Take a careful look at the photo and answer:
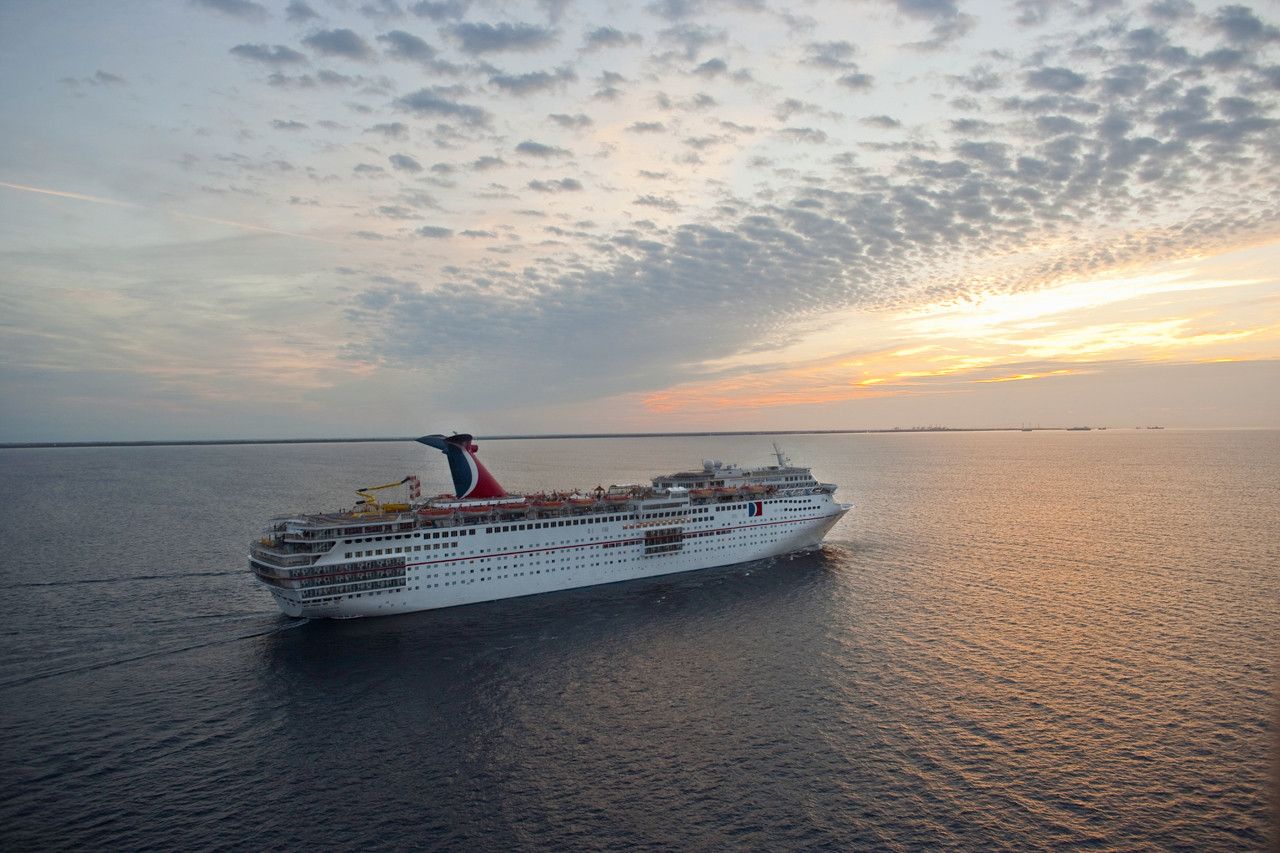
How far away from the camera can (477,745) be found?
2795 centimetres

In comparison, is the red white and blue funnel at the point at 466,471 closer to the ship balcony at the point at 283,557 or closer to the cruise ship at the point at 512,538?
the cruise ship at the point at 512,538

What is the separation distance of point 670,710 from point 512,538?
81.1 ft

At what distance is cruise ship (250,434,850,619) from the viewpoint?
44688 mm

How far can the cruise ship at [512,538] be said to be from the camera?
44.7m

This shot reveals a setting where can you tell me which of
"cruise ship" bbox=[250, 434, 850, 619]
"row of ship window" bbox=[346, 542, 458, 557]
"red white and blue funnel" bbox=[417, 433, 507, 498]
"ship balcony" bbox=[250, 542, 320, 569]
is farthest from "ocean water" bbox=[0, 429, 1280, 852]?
"red white and blue funnel" bbox=[417, 433, 507, 498]

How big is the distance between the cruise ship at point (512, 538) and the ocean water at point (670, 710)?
2.42 meters

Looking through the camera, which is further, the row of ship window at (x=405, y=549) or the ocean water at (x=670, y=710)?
the row of ship window at (x=405, y=549)

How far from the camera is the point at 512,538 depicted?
51.2 meters

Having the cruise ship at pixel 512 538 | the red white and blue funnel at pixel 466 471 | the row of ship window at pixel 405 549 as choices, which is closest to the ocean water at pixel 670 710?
the cruise ship at pixel 512 538

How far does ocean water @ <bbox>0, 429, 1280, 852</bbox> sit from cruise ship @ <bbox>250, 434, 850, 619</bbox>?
7.93 feet

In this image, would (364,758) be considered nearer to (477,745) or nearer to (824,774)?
(477,745)

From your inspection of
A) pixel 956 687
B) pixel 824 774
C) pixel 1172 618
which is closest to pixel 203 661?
pixel 824 774

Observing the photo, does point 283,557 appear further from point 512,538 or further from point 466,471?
point 466,471

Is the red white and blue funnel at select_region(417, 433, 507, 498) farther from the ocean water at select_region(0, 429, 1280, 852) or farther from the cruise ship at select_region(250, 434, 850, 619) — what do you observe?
the ocean water at select_region(0, 429, 1280, 852)
